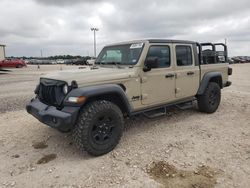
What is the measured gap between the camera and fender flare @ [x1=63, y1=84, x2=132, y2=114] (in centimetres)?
408

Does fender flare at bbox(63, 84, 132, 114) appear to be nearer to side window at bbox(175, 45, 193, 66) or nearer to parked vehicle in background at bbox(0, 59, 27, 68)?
side window at bbox(175, 45, 193, 66)

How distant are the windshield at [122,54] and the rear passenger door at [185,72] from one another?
1.09 meters

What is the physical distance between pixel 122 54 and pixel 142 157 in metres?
2.23

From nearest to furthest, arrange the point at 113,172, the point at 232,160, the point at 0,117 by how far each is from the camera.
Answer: the point at 113,172 < the point at 232,160 < the point at 0,117

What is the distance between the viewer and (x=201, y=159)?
4184mm

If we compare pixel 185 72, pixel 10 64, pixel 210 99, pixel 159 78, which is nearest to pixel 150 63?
pixel 159 78

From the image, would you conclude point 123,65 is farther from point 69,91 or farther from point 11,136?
point 11,136

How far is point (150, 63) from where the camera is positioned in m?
4.96

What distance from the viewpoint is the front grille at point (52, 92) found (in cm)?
431

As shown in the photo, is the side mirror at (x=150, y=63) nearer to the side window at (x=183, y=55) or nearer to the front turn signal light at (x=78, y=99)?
the side window at (x=183, y=55)

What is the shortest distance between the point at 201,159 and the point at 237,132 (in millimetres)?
1680

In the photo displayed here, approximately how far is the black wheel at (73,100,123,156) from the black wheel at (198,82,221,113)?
2995 millimetres

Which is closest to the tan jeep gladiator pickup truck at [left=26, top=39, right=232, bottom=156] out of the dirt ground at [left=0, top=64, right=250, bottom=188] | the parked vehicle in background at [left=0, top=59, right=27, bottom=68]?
the dirt ground at [left=0, top=64, right=250, bottom=188]

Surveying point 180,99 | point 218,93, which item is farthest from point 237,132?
point 218,93
